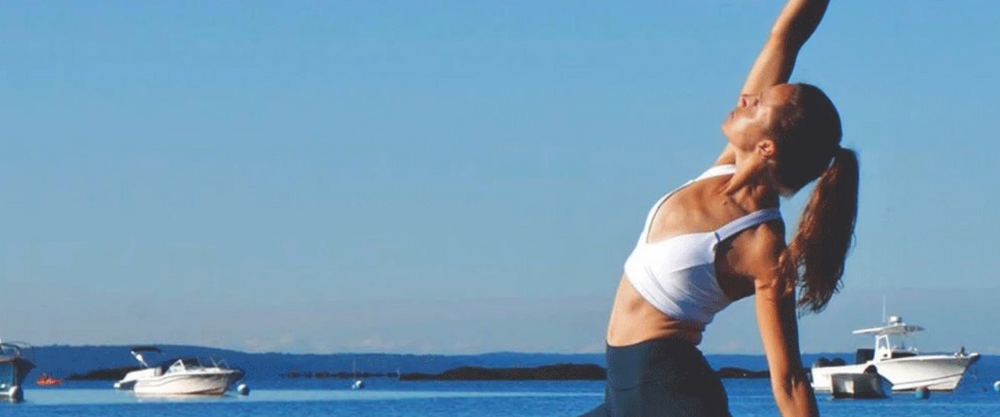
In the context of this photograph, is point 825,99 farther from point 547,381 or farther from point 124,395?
point 547,381

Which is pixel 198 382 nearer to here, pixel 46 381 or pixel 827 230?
pixel 827 230

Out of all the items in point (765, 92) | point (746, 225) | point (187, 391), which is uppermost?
point (187, 391)

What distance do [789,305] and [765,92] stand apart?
347 millimetres

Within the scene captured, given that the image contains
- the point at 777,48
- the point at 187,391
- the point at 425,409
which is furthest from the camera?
the point at 425,409

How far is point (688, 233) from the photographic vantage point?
3.29 meters

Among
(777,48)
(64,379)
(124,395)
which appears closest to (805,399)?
(777,48)

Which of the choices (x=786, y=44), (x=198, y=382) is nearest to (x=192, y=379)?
(x=198, y=382)

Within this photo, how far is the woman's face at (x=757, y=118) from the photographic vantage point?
3.31 m

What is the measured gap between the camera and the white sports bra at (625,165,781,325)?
10.7 feet

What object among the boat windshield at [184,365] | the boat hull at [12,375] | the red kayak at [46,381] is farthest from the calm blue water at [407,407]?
the red kayak at [46,381]

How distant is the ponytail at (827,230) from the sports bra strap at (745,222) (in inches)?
2.2

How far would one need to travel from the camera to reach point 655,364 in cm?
336

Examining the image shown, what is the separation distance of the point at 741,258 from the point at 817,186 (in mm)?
197

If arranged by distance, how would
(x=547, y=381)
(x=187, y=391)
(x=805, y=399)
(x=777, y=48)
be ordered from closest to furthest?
(x=805, y=399), (x=777, y=48), (x=187, y=391), (x=547, y=381)
